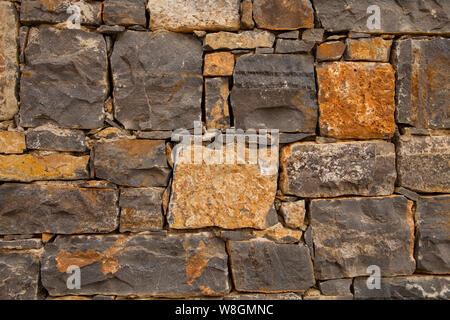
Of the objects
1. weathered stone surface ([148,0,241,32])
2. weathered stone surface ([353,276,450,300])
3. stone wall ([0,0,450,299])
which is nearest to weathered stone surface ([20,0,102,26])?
stone wall ([0,0,450,299])

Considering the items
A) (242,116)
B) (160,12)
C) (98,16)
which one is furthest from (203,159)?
(98,16)

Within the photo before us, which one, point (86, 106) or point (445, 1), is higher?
point (445, 1)

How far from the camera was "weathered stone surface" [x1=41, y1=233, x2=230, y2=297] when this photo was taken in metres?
2.11

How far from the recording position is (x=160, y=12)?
2.08 metres

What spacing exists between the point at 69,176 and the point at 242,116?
1.17 metres

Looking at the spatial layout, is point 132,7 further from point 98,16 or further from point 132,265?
point 132,265

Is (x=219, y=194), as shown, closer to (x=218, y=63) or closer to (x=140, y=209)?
(x=140, y=209)

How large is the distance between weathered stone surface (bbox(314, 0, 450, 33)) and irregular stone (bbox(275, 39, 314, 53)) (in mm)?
164

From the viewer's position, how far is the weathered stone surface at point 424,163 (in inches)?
84.8

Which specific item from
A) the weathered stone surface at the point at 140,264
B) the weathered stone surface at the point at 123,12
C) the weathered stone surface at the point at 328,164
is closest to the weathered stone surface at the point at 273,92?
the weathered stone surface at the point at 328,164

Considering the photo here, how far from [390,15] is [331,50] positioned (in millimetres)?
442

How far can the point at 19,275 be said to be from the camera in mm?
2098

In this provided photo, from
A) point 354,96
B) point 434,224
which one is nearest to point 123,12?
point 354,96

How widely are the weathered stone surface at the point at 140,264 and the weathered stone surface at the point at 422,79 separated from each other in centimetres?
155
